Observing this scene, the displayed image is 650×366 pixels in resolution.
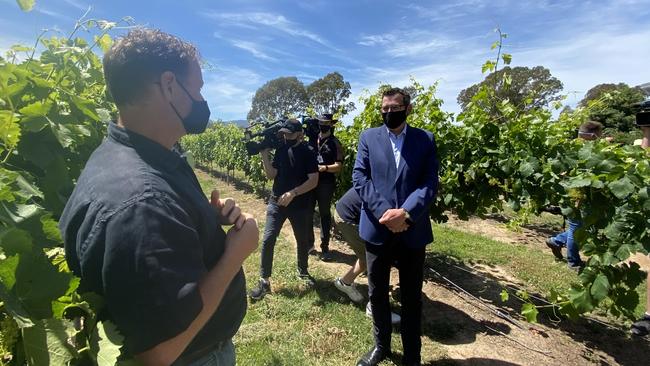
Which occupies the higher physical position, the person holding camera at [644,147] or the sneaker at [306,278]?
the person holding camera at [644,147]

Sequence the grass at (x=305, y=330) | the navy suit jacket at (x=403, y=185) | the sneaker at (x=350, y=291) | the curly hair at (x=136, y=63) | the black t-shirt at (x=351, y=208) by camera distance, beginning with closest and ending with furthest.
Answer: the curly hair at (x=136, y=63)
the navy suit jacket at (x=403, y=185)
the grass at (x=305, y=330)
the black t-shirt at (x=351, y=208)
the sneaker at (x=350, y=291)

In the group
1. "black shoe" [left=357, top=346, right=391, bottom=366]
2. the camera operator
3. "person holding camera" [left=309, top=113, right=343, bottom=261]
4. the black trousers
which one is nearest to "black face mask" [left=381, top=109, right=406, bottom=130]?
the black trousers

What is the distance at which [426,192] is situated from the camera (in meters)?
2.74

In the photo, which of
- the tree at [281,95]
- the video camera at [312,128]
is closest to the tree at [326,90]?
the tree at [281,95]

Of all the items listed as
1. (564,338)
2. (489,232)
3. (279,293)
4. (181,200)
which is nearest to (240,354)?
(279,293)

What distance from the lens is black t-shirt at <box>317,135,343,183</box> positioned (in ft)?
19.2

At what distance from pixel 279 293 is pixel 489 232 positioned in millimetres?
4818

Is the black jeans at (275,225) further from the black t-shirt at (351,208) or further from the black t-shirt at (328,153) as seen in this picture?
the black t-shirt at (328,153)

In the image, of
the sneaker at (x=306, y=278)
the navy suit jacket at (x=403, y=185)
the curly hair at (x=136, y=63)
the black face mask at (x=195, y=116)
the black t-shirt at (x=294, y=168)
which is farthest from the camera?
the sneaker at (x=306, y=278)

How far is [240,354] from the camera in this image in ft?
11.1

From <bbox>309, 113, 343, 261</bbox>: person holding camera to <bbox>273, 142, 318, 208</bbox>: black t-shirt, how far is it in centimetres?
116

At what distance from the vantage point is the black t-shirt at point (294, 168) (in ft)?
14.7

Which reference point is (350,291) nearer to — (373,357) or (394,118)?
(373,357)

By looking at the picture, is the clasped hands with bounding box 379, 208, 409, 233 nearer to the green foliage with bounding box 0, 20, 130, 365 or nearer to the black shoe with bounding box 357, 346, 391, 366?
the black shoe with bounding box 357, 346, 391, 366
